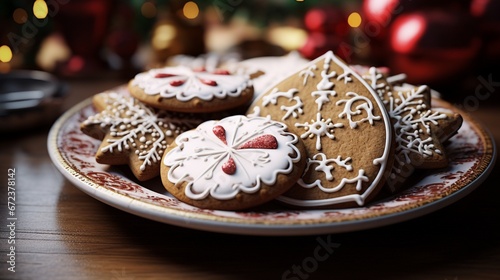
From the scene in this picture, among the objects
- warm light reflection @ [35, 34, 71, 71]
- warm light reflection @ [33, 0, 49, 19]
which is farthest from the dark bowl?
warm light reflection @ [35, 34, 71, 71]

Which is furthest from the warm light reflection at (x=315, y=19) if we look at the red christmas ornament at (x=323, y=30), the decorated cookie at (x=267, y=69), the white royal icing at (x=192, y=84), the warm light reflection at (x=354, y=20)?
the white royal icing at (x=192, y=84)

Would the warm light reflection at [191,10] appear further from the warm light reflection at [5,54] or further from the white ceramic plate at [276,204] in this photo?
the white ceramic plate at [276,204]

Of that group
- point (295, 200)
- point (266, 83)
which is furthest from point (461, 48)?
point (295, 200)

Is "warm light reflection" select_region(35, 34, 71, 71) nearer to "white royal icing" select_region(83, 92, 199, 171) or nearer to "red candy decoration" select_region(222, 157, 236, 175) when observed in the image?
"white royal icing" select_region(83, 92, 199, 171)

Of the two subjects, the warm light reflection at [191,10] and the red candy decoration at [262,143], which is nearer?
the red candy decoration at [262,143]

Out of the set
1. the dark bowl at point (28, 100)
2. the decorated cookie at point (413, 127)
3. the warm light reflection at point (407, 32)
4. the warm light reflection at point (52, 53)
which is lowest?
the warm light reflection at point (52, 53)

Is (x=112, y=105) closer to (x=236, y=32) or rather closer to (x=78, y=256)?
(x=78, y=256)
